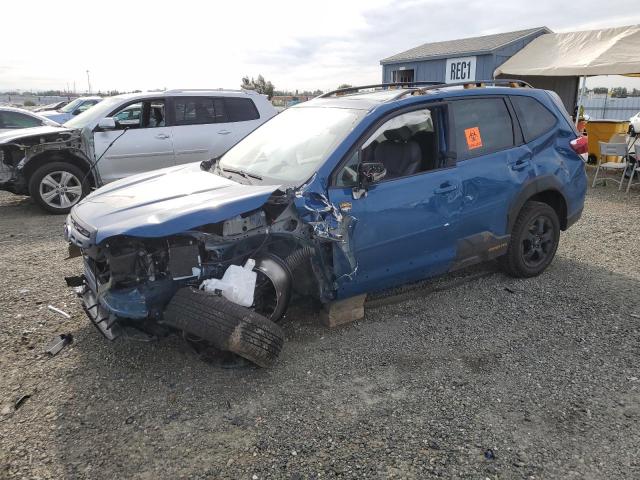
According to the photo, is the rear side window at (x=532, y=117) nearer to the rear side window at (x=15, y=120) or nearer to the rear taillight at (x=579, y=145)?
the rear taillight at (x=579, y=145)

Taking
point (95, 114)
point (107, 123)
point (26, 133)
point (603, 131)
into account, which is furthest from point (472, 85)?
point (603, 131)

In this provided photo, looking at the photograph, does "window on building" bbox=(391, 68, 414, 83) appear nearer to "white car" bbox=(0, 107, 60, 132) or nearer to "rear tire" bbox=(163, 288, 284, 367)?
"white car" bbox=(0, 107, 60, 132)

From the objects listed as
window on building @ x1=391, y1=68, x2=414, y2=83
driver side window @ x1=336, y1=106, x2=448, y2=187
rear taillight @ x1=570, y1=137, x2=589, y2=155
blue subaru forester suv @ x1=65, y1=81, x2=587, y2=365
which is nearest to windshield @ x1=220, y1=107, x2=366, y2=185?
blue subaru forester suv @ x1=65, y1=81, x2=587, y2=365

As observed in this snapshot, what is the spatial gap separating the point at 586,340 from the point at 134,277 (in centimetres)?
319

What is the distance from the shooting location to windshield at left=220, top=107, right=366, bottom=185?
138 inches

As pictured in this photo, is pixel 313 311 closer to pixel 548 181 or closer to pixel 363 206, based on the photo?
pixel 363 206

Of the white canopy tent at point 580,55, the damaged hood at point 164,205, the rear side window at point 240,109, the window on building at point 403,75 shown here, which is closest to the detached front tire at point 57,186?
the rear side window at point 240,109

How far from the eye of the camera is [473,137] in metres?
4.00

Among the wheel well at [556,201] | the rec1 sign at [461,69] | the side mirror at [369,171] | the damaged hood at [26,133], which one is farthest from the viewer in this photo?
the rec1 sign at [461,69]

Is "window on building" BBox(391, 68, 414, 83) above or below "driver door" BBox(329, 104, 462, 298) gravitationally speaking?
above

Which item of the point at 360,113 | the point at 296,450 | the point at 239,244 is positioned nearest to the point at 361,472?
the point at 296,450

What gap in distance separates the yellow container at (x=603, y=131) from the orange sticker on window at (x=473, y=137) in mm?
8646

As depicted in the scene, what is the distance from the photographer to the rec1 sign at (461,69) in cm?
1759

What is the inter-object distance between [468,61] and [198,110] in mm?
12900
